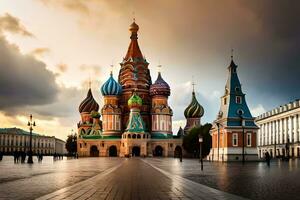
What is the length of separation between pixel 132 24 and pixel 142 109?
30.2m

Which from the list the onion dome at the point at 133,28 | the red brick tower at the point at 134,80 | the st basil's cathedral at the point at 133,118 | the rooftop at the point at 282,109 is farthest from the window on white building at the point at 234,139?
the onion dome at the point at 133,28

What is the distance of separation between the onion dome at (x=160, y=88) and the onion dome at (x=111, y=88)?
10379 mm

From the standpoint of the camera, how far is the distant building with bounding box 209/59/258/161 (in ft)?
226

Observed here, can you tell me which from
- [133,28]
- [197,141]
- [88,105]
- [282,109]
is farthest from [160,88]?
[282,109]

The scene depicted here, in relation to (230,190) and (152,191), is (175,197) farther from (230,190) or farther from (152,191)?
(230,190)

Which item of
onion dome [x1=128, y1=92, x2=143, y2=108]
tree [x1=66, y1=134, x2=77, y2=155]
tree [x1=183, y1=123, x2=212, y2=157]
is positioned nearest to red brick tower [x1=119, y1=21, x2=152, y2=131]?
onion dome [x1=128, y1=92, x2=143, y2=108]

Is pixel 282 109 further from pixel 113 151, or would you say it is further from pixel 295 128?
pixel 113 151

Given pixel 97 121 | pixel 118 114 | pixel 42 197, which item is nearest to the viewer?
pixel 42 197

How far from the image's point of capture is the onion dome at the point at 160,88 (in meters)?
129

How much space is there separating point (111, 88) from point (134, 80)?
8188 millimetres

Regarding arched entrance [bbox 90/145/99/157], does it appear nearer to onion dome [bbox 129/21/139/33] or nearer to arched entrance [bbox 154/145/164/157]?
arched entrance [bbox 154/145/164/157]

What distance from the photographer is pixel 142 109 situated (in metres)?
132

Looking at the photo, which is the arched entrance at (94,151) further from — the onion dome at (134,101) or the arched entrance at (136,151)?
the onion dome at (134,101)

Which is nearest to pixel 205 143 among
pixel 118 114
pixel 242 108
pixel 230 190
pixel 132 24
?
pixel 242 108
